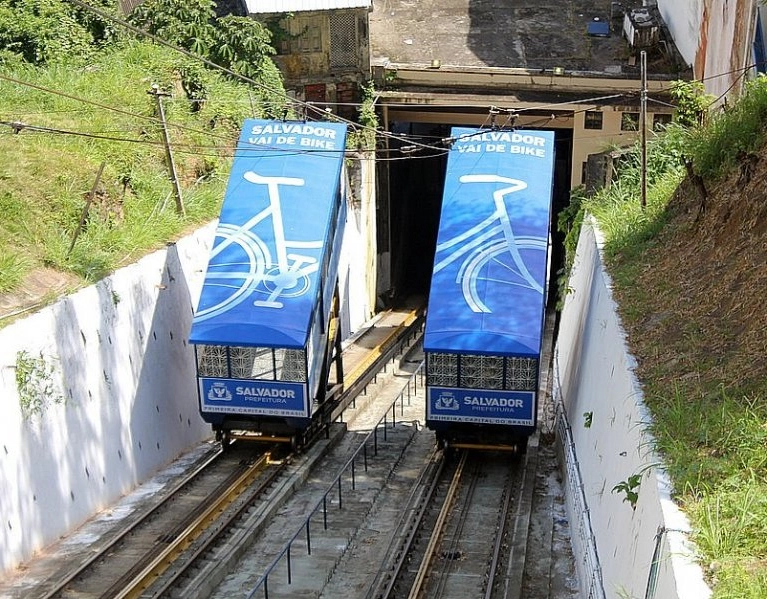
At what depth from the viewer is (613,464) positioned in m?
10.5

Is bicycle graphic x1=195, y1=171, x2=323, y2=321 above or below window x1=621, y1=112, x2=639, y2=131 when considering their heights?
below

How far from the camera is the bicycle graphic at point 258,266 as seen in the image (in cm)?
1681

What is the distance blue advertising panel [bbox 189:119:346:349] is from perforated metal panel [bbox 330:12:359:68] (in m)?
11.5

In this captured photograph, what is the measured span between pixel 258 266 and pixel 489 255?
4181mm

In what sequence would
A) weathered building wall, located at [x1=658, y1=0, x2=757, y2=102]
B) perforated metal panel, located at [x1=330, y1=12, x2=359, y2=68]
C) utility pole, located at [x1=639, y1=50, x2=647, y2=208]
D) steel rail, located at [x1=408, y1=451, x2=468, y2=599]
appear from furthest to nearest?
perforated metal panel, located at [x1=330, y1=12, x2=359, y2=68], weathered building wall, located at [x1=658, y1=0, x2=757, y2=102], utility pole, located at [x1=639, y1=50, x2=647, y2=208], steel rail, located at [x1=408, y1=451, x2=468, y2=599]

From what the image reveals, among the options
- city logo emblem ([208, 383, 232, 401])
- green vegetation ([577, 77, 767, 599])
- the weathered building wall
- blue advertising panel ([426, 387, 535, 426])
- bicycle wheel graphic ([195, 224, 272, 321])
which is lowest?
blue advertising panel ([426, 387, 535, 426])

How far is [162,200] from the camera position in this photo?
69.0 feet

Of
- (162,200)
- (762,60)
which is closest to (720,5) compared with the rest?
(762,60)

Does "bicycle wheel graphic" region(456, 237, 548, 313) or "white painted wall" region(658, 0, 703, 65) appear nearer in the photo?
"bicycle wheel graphic" region(456, 237, 548, 313)

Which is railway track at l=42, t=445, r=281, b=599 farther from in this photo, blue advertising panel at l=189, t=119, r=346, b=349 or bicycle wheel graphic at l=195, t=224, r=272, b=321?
bicycle wheel graphic at l=195, t=224, r=272, b=321

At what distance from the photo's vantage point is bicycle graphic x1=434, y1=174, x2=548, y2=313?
16984 millimetres

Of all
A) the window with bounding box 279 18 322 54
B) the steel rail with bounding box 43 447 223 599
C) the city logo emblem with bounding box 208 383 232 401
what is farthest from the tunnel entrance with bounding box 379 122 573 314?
the steel rail with bounding box 43 447 223 599

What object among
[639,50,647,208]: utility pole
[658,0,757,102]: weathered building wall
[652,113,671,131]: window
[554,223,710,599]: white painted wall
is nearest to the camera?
[554,223,710,599]: white painted wall

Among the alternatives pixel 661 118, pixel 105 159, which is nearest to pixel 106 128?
pixel 105 159
